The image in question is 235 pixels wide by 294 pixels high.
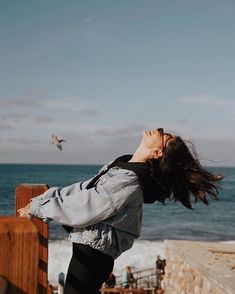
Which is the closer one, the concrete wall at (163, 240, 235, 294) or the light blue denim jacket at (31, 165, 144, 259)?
the light blue denim jacket at (31, 165, 144, 259)

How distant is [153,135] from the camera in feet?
8.66

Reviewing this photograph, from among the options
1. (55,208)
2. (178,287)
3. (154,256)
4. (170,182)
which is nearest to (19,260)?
(55,208)

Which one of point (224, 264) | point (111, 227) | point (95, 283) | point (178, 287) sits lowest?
point (178, 287)

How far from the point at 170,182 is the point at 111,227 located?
414 mm

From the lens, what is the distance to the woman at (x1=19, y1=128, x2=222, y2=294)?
238 cm

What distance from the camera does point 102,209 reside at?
237 centimetres

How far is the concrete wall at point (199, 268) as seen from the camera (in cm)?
795

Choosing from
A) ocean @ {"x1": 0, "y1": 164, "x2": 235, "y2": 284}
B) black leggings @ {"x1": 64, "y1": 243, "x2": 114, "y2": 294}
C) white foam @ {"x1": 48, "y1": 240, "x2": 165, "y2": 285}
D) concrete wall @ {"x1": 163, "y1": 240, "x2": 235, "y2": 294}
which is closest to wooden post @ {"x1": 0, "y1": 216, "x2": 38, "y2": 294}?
black leggings @ {"x1": 64, "y1": 243, "x2": 114, "y2": 294}

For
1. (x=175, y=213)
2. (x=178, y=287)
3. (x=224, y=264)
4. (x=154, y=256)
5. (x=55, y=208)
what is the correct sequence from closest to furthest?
(x=55, y=208), (x=224, y=264), (x=178, y=287), (x=154, y=256), (x=175, y=213)

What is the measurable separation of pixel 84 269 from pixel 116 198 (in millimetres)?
448

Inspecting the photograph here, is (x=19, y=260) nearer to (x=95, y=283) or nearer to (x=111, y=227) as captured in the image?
(x=111, y=227)

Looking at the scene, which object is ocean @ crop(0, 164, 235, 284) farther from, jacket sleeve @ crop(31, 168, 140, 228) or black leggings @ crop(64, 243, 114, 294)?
jacket sleeve @ crop(31, 168, 140, 228)

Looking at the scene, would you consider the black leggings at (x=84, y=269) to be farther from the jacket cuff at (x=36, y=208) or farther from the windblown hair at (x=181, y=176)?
the windblown hair at (x=181, y=176)

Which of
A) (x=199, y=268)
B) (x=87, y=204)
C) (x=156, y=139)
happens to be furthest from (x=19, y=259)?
(x=199, y=268)
